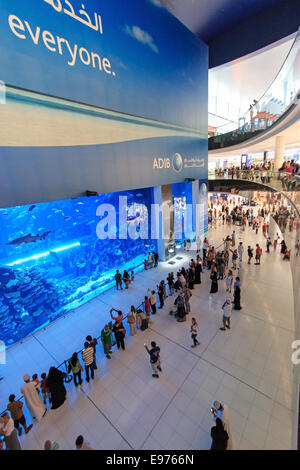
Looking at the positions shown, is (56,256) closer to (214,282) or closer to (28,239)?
(28,239)

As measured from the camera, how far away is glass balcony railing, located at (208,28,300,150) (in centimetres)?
873

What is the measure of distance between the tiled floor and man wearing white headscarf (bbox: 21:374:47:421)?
0.22m

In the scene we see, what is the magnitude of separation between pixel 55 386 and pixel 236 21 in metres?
22.9

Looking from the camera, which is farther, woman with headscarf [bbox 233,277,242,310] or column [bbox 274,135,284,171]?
column [bbox 274,135,284,171]

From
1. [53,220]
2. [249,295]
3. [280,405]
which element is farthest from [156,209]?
[280,405]

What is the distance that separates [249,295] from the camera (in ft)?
29.2

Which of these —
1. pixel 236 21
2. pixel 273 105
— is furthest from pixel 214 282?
pixel 236 21

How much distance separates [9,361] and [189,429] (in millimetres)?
5862

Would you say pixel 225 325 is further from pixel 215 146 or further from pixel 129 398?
pixel 215 146

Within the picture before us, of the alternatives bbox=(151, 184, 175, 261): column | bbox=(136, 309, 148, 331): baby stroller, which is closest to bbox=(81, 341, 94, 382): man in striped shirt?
bbox=(136, 309, 148, 331): baby stroller

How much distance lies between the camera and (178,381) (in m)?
5.38

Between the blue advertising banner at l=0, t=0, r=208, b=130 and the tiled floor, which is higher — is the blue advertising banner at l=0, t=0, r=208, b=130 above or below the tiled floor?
above

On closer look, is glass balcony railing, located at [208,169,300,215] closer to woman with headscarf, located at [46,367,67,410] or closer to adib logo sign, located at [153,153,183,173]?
adib logo sign, located at [153,153,183,173]
